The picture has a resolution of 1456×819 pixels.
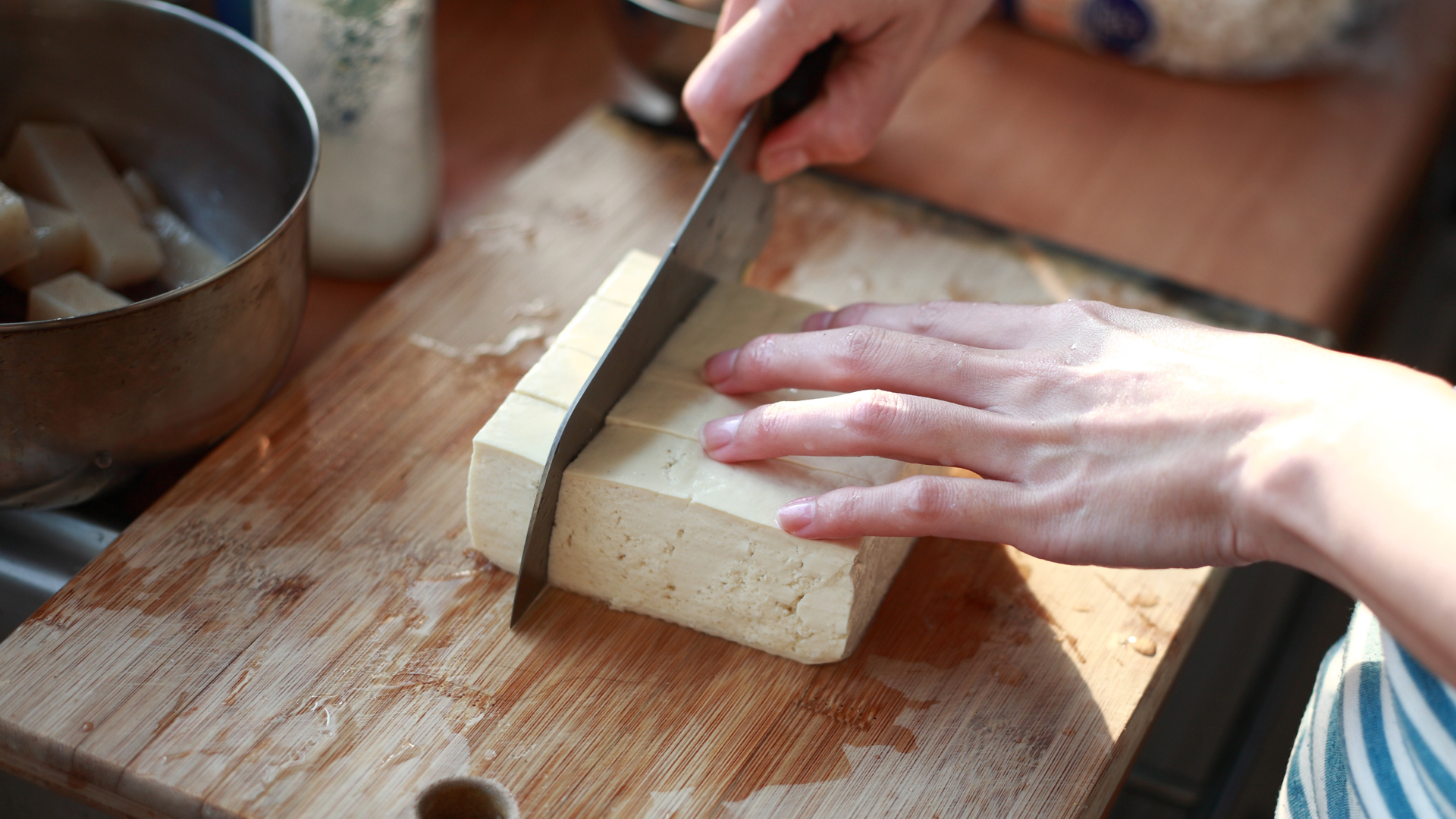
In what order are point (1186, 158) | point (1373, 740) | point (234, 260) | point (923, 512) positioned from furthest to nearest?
point (1186, 158) < point (234, 260) < point (923, 512) < point (1373, 740)

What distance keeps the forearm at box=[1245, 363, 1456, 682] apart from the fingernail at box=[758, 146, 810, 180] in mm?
735

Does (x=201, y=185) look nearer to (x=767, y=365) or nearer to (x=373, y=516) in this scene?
(x=373, y=516)

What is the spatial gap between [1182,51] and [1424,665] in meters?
1.54

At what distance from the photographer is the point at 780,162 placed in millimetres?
1427

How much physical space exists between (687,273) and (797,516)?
36 cm

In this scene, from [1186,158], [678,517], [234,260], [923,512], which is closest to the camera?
[923,512]

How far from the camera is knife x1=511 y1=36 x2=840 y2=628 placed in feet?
3.72

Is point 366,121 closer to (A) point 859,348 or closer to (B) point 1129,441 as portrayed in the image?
(A) point 859,348

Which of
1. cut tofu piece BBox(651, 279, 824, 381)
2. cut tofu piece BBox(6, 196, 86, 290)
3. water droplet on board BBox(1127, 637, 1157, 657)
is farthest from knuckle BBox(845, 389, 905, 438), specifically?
cut tofu piece BBox(6, 196, 86, 290)

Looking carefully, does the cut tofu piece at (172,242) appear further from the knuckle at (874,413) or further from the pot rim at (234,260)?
the knuckle at (874,413)

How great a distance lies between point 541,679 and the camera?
3.70 ft

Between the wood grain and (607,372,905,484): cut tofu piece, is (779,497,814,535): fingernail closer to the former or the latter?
(607,372,905,484): cut tofu piece

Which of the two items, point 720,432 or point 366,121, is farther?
point 366,121

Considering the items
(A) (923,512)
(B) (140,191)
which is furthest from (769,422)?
(B) (140,191)
